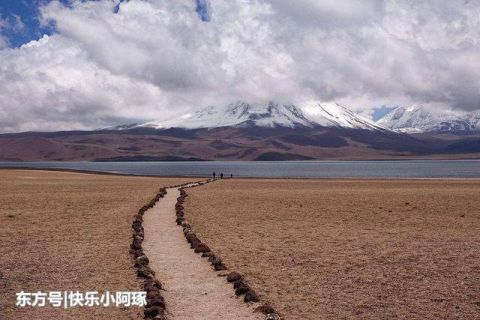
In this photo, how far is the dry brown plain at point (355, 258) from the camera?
38.9ft

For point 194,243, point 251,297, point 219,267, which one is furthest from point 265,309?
point 194,243

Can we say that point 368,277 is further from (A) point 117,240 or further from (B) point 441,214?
(B) point 441,214

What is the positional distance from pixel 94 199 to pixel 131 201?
3378 mm

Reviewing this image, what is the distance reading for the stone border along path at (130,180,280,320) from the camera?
1108 centimetres

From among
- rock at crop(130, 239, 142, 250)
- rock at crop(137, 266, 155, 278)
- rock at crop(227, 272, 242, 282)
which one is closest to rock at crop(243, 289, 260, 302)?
rock at crop(227, 272, 242, 282)

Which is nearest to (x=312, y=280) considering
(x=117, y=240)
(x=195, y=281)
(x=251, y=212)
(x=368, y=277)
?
(x=368, y=277)

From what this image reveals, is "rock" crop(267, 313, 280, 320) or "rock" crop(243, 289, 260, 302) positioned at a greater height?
"rock" crop(243, 289, 260, 302)

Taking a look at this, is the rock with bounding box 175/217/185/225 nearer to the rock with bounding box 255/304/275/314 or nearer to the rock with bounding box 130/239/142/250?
the rock with bounding box 130/239/142/250

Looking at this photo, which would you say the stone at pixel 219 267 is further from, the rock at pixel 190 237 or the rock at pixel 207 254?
the rock at pixel 190 237

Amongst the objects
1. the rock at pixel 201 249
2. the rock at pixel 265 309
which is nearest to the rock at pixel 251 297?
the rock at pixel 265 309

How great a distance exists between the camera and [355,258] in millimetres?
16625

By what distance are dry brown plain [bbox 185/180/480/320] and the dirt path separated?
0.90 m

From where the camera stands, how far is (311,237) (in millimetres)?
20812

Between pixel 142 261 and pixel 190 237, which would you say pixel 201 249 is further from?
pixel 142 261
